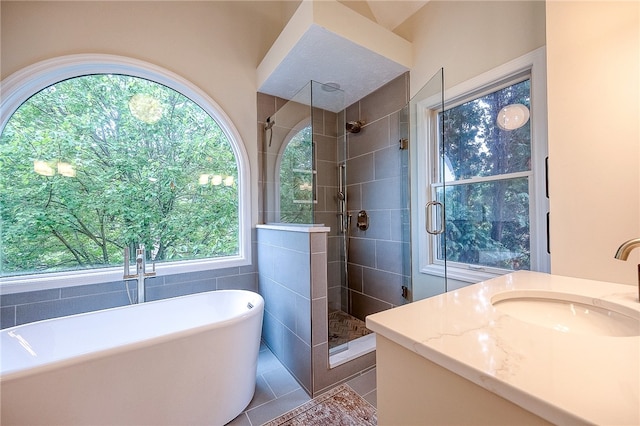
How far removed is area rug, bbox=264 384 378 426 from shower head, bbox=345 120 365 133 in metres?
2.43

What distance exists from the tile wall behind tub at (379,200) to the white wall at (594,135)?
3.72 feet

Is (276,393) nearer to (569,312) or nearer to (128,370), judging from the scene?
(128,370)

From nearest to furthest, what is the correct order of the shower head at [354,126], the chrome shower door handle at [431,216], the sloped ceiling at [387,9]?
the chrome shower door handle at [431,216], the sloped ceiling at [387,9], the shower head at [354,126]

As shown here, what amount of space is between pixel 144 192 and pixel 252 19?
199 centimetres

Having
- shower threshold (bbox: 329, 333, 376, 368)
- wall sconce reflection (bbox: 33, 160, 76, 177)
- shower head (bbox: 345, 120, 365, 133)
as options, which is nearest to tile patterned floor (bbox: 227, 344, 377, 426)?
shower threshold (bbox: 329, 333, 376, 368)

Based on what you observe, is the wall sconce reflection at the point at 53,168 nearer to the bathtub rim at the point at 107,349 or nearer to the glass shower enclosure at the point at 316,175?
the bathtub rim at the point at 107,349

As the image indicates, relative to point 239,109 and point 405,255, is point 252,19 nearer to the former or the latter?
point 239,109

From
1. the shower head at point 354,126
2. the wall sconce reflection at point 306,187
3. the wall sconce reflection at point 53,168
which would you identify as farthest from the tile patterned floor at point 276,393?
the shower head at point 354,126

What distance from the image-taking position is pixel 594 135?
1167mm

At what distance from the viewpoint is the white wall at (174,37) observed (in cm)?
172

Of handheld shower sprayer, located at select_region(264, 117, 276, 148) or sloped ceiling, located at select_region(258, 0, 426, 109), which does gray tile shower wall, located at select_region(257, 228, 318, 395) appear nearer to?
handheld shower sprayer, located at select_region(264, 117, 276, 148)

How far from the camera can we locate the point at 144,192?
7.04ft

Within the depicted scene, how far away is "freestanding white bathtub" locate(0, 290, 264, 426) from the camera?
1097 millimetres

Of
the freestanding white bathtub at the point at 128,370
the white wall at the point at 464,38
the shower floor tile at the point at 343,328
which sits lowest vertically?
the shower floor tile at the point at 343,328
